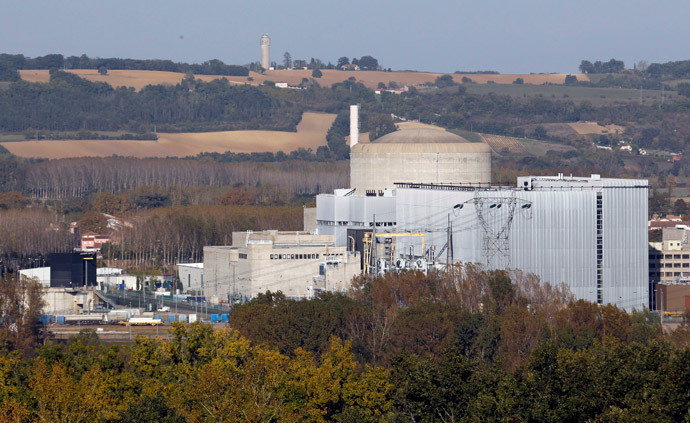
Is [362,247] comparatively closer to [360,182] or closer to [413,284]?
[360,182]

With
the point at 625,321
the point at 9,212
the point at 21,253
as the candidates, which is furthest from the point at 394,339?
the point at 9,212

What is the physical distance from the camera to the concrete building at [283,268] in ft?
302

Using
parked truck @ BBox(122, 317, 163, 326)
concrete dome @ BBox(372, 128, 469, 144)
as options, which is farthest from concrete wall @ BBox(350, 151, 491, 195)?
parked truck @ BBox(122, 317, 163, 326)

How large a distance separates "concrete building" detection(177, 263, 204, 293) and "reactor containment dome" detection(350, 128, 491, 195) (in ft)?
44.5

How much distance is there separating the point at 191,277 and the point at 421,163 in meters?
18.5

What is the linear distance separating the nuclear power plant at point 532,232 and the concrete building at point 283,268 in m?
1.90

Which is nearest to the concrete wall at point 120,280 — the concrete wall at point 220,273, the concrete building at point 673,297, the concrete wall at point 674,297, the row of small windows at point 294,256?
the concrete wall at point 220,273

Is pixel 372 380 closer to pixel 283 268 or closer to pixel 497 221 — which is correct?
pixel 497 221

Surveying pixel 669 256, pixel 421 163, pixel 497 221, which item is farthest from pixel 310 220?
pixel 497 221

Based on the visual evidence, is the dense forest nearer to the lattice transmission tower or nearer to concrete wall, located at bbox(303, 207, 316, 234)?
the lattice transmission tower

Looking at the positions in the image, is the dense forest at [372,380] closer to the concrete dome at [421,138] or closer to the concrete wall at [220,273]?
the concrete wall at [220,273]

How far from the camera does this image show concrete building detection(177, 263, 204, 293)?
10475 centimetres

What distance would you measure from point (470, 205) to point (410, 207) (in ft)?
30.2

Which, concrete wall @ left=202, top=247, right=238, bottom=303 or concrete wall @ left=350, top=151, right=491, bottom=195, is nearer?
concrete wall @ left=202, top=247, right=238, bottom=303
